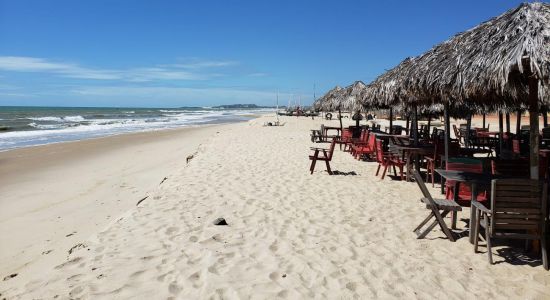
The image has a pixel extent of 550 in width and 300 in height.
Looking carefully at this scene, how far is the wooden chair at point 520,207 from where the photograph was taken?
12.0 feet

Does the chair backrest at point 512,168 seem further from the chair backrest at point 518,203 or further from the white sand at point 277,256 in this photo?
the chair backrest at point 518,203

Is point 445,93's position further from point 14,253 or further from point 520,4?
point 14,253

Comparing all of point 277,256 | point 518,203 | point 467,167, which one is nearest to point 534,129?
point 518,203

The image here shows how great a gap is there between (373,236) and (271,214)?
1.48m

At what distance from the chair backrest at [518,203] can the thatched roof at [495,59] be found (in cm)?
97

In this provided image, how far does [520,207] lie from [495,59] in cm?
147

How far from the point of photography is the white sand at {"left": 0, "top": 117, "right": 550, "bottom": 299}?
337 cm

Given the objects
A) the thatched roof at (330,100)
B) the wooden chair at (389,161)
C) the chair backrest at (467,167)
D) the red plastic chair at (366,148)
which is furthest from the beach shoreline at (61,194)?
the thatched roof at (330,100)

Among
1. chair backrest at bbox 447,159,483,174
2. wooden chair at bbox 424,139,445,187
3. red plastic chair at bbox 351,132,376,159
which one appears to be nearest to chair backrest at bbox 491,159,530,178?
chair backrest at bbox 447,159,483,174

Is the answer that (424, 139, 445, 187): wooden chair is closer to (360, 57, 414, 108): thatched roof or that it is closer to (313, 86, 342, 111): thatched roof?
(360, 57, 414, 108): thatched roof

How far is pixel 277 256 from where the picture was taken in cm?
407

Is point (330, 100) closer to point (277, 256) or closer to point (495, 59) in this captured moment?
point (495, 59)

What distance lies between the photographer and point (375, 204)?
19.9 ft

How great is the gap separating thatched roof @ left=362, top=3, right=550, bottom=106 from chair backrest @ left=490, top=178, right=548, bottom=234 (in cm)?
97
